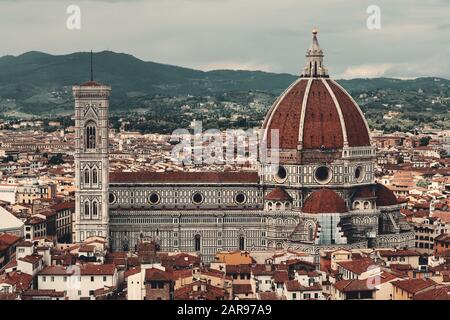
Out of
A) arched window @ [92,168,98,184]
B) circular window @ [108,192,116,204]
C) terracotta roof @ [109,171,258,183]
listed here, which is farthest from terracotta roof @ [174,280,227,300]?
terracotta roof @ [109,171,258,183]

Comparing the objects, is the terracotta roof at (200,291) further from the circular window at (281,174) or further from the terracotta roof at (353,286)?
the circular window at (281,174)

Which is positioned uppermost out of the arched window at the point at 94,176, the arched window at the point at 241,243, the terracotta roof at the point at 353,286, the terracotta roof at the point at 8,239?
the arched window at the point at 94,176

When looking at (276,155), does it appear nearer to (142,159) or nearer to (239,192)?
(239,192)

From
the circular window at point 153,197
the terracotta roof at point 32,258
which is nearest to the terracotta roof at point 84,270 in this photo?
the terracotta roof at point 32,258
